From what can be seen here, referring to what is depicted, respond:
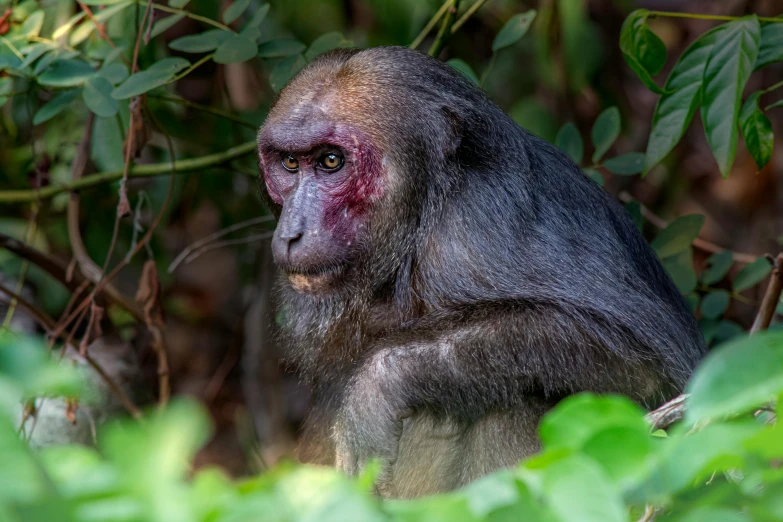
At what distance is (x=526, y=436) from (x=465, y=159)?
1.11 meters

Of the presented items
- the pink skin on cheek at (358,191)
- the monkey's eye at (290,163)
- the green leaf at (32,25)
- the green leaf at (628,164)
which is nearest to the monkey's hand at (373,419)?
the pink skin on cheek at (358,191)

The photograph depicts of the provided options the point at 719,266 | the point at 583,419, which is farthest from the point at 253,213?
the point at 583,419

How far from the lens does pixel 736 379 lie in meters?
1.09

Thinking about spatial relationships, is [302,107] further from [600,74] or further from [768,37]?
[600,74]

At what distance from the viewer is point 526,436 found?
350cm

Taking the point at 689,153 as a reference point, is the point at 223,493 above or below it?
above

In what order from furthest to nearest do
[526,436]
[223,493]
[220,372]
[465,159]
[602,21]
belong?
[602,21] → [220,372] → [465,159] → [526,436] → [223,493]

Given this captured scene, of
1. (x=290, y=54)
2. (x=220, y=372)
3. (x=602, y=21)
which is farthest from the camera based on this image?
(x=602, y=21)

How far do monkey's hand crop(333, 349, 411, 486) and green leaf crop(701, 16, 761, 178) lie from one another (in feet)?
4.74

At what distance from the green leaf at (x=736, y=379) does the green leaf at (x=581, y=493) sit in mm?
145

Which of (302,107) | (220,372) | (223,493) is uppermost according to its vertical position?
(223,493)

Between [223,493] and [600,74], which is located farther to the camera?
[600,74]

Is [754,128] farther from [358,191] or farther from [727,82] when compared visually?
[358,191]

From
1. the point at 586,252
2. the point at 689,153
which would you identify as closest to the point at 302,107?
the point at 586,252
